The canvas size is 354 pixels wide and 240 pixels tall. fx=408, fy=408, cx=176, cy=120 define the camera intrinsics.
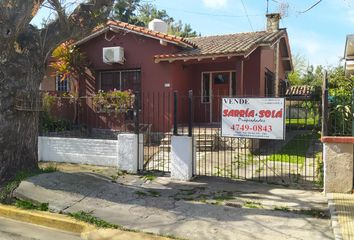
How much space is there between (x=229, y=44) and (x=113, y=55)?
4.49 m

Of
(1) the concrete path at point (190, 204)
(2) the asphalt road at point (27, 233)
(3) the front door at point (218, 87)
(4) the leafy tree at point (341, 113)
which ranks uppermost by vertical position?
(3) the front door at point (218, 87)

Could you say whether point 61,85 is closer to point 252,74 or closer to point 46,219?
point 252,74

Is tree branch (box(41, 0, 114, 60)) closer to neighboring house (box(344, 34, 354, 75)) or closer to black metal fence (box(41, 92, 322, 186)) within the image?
black metal fence (box(41, 92, 322, 186))

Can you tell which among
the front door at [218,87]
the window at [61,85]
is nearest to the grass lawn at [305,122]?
the front door at [218,87]

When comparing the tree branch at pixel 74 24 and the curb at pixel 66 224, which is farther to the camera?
the tree branch at pixel 74 24

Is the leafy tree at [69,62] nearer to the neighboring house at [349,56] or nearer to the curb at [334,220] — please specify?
the neighboring house at [349,56]

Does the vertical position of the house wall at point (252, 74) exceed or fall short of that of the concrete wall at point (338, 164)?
it exceeds it

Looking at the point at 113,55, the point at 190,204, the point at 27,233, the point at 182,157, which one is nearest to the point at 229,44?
the point at 113,55

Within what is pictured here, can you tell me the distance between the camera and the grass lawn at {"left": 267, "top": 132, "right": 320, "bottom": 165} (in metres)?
11.2

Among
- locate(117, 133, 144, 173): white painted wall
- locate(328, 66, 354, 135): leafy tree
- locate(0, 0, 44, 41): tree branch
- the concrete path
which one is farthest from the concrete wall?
locate(0, 0, 44, 41): tree branch

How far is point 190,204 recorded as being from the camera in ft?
23.2

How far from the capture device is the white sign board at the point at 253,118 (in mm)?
8438

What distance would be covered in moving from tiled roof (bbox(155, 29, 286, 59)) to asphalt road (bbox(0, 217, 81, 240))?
9082mm

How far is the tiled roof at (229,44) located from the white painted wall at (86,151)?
5.37 meters
